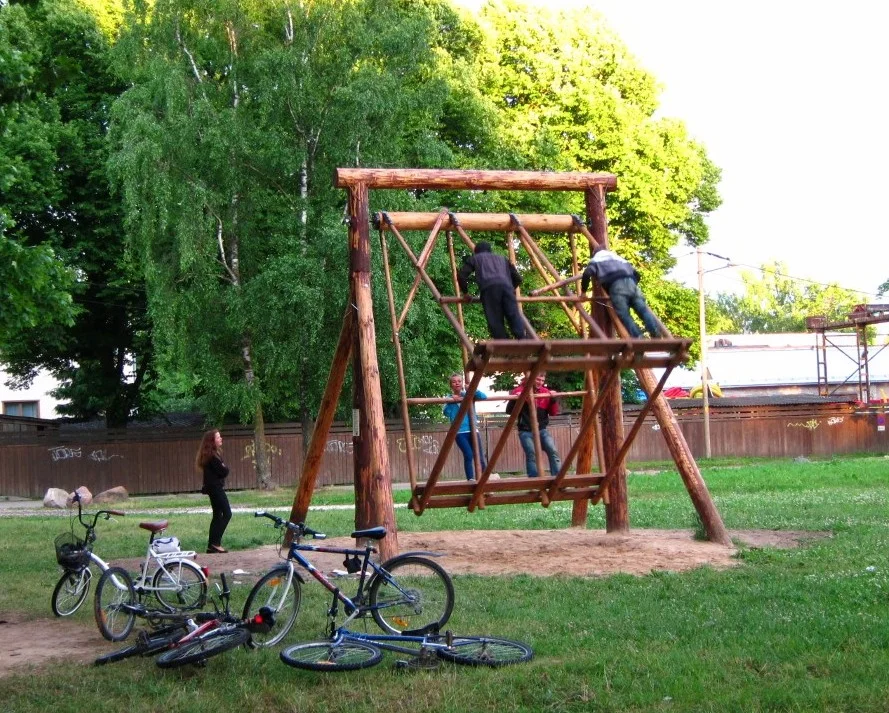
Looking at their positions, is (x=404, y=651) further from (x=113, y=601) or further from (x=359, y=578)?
(x=113, y=601)

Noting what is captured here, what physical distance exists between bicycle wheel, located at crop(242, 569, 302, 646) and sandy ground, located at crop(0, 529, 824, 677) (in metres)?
1.52

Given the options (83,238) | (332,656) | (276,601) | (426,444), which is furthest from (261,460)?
(332,656)

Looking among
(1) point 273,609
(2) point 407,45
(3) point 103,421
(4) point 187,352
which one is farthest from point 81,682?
(3) point 103,421

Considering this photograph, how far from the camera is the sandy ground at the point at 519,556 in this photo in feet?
32.4

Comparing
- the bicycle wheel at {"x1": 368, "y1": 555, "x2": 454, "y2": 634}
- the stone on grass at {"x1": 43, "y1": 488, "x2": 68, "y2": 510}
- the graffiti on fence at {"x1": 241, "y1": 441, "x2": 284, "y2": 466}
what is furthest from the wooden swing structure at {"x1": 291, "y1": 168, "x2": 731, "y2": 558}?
the graffiti on fence at {"x1": 241, "y1": 441, "x2": 284, "y2": 466}

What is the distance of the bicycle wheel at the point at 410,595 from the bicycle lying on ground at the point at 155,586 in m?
2.09

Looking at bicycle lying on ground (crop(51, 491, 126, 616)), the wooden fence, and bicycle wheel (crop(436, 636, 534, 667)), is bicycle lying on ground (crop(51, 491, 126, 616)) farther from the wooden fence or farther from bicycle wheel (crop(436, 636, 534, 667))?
A: the wooden fence

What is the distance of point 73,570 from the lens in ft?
34.3

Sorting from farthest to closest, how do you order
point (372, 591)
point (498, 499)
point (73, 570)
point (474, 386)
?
point (498, 499), point (73, 570), point (474, 386), point (372, 591)

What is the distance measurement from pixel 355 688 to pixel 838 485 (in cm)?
1995

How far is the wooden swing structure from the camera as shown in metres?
11.8

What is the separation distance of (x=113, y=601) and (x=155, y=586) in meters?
0.48

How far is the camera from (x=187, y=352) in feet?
98.7

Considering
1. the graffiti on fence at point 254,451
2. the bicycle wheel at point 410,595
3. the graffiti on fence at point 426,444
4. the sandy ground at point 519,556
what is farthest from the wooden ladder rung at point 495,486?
the graffiti on fence at point 426,444
